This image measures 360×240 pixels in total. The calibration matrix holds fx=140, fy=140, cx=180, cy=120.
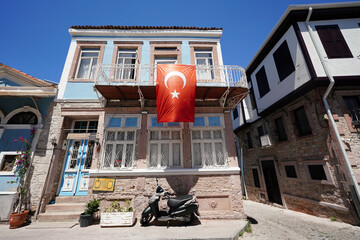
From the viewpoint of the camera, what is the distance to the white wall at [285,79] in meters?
7.53

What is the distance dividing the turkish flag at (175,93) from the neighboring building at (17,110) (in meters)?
5.58

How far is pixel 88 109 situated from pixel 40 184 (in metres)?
3.77

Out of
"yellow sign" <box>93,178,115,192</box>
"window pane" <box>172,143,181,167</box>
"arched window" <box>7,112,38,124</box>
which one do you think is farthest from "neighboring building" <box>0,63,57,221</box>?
"window pane" <box>172,143,181,167</box>

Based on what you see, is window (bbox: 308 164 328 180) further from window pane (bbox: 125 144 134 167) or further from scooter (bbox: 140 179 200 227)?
window pane (bbox: 125 144 134 167)

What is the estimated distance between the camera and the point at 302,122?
8000 millimetres

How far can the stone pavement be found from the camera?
4291mm

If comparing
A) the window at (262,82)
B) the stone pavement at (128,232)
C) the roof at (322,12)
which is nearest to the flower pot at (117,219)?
the stone pavement at (128,232)

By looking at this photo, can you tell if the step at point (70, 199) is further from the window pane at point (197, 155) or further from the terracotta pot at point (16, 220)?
the window pane at point (197, 155)

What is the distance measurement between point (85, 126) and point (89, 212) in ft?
13.6

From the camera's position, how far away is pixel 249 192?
12.4 meters

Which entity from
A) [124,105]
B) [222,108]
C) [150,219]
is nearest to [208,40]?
[222,108]

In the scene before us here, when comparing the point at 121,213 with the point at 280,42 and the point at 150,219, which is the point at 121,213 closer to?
Answer: the point at 150,219

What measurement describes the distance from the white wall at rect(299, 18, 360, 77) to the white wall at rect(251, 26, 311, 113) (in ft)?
1.39

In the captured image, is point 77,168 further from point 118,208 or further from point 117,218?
point 117,218
